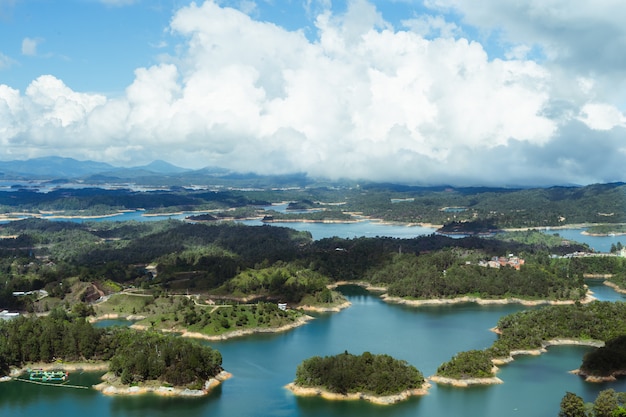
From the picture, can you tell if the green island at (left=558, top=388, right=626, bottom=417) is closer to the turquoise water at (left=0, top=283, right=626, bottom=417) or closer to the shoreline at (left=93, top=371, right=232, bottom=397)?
the turquoise water at (left=0, top=283, right=626, bottom=417)

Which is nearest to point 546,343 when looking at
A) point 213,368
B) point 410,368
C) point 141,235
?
point 410,368

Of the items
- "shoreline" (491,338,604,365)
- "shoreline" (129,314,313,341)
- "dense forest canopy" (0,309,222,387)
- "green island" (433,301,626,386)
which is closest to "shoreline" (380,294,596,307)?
"green island" (433,301,626,386)

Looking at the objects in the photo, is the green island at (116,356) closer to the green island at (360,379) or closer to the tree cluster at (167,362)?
the tree cluster at (167,362)

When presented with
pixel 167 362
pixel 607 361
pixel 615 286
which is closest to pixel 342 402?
pixel 167 362

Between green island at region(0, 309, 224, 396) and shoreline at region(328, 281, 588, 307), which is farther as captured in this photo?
shoreline at region(328, 281, 588, 307)

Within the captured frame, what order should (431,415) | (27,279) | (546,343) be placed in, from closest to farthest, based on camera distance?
(431,415), (546,343), (27,279)

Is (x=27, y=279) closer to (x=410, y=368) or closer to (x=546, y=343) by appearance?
(x=410, y=368)

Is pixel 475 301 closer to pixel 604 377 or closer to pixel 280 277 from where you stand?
pixel 280 277
